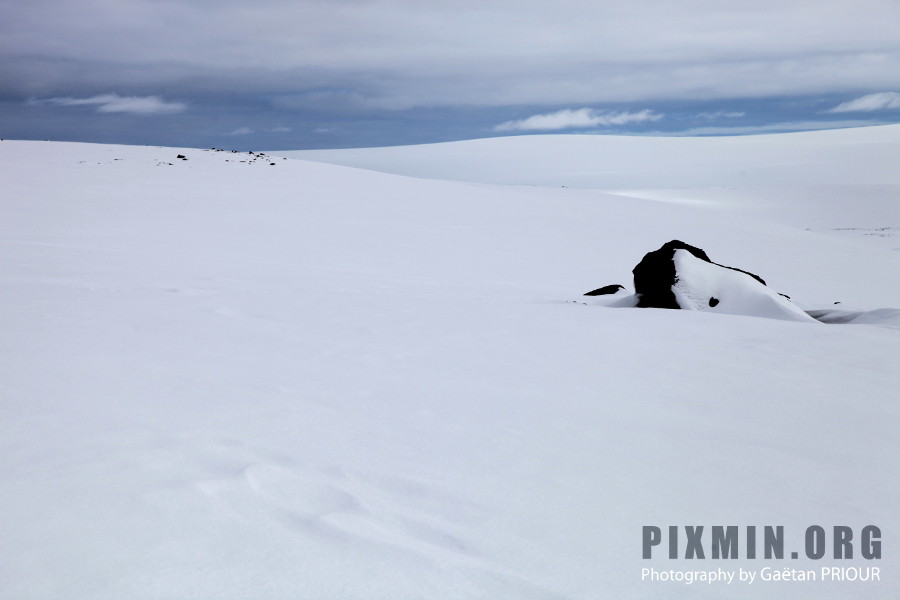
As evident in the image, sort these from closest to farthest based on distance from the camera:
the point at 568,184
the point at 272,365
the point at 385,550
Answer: the point at 385,550 → the point at 272,365 → the point at 568,184

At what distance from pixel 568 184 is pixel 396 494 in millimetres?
40045

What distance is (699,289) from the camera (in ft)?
18.7

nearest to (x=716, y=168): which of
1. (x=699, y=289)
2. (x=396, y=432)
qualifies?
(x=699, y=289)

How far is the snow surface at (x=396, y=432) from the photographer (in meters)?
1.86

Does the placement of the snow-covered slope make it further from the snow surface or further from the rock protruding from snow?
the snow surface

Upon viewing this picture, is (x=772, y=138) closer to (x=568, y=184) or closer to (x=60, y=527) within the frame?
(x=568, y=184)

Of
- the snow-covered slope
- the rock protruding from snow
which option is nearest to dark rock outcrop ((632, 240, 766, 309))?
the rock protruding from snow

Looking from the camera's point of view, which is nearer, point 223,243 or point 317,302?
point 317,302

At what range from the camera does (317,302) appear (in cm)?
529

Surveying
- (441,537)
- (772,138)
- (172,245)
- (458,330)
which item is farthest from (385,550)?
(772,138)

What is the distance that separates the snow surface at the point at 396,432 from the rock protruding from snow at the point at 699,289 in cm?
47

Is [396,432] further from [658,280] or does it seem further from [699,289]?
[699,289]

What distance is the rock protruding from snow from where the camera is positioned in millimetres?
5510

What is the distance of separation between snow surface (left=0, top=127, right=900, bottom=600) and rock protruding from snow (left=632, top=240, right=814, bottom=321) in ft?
1.53
